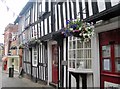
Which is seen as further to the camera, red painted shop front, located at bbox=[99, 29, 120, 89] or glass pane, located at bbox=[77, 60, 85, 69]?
glass pane, located at bbox=[77, 60, 85, 69]

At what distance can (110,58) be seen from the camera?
6.23 metres

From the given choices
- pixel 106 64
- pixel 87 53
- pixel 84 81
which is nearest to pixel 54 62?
pixel 84 81

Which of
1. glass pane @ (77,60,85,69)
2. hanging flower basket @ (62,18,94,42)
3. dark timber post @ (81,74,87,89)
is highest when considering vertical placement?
hanging flower basket @ (62,18,94,42)

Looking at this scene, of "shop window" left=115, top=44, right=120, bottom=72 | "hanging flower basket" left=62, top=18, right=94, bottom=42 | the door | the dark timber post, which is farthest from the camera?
the door

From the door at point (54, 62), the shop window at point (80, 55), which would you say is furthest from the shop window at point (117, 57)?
the door at point (54, 62)

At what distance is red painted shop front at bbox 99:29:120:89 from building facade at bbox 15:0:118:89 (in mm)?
180

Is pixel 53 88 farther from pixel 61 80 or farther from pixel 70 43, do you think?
pixel 70 43

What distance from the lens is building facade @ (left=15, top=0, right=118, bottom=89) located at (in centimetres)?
682

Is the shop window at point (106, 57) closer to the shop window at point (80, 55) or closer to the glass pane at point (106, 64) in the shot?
the glass pane at point (106, 64)

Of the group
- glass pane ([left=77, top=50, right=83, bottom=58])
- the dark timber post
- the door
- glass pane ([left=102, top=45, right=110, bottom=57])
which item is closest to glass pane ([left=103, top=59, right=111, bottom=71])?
glass pane ([left=102, top=45, right=110, bottom=57])

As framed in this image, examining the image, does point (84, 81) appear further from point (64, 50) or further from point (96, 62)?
point (64, 50)

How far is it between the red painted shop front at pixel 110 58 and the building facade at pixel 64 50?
0.59 feet

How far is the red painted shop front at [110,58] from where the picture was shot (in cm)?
594

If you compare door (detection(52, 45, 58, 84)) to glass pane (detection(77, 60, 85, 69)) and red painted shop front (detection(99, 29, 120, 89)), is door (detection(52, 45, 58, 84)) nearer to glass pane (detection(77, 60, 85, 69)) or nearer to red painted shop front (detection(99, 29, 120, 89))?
glass pane (detection(77, 60, 85, 69))
